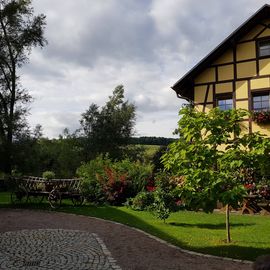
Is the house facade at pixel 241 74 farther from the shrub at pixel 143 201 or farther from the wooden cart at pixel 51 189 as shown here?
the wooden cart at pixel 51 189

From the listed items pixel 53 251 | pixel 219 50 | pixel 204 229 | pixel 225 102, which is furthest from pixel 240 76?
pixel 53 251

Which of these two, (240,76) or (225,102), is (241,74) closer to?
(240,76)

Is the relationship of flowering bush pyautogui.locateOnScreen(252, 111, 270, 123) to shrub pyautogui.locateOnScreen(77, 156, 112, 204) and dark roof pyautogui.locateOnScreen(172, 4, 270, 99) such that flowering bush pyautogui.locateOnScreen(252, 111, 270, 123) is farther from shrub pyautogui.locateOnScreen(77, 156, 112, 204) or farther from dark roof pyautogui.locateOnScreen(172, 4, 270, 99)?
shrub pyautogui.locateOnScreen(77, 156, 112, 204)

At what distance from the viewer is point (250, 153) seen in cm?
862

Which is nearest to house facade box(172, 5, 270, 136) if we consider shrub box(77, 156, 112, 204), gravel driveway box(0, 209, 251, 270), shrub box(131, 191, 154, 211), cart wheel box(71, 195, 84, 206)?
shrub box(131, 191, 154, 211)

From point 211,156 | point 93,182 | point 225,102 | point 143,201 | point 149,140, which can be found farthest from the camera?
point 149,140

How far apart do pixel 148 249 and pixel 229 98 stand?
1072cm

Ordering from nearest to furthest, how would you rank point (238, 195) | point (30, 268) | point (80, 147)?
point (30, 268) < point (238, 195) < point (80, 147)

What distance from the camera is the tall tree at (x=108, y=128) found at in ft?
Result: 116

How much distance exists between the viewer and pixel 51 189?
16266 mm

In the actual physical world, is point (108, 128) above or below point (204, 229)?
above

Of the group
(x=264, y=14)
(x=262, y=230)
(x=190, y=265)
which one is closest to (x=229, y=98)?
(x=264, y=14)

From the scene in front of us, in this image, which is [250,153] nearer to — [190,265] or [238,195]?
[238,195]

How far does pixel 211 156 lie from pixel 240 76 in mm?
9570
